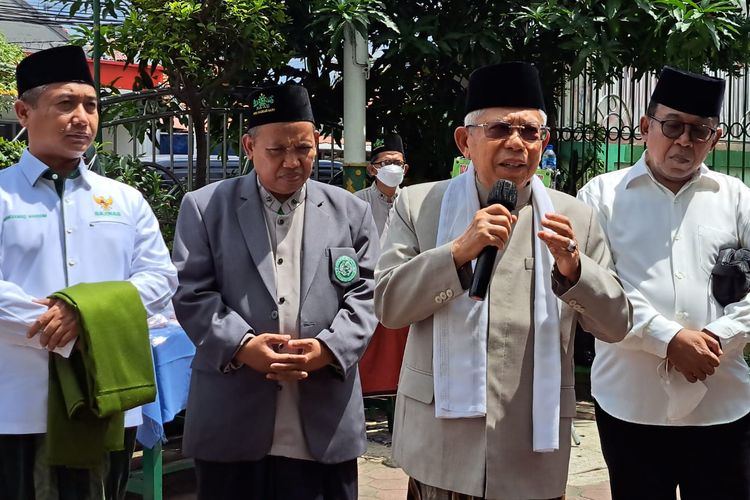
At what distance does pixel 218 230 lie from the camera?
3428 mm

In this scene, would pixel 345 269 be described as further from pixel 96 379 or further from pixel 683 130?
pixel 683 130

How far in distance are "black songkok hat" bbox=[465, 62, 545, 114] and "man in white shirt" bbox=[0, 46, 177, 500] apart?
1.27m

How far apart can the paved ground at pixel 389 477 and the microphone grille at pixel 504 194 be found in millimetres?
2937

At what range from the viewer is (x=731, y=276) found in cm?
337

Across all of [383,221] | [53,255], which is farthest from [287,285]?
[383,221]

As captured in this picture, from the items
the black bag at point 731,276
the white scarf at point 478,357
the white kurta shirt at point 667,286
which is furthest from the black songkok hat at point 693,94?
the white scarf at point 478,357

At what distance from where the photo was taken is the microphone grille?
2.78 metres

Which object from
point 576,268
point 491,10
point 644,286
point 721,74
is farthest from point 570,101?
point 576,268

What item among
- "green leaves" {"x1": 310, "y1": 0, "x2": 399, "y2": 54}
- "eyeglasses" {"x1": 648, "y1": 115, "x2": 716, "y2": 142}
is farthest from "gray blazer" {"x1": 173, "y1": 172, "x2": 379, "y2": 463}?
"green leaves" {"x1": 310, "y1": 0, "x2": 399, "y2": 54}

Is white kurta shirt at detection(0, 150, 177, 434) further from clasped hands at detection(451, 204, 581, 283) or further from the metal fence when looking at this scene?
the metal fence

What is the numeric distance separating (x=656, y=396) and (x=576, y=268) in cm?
82

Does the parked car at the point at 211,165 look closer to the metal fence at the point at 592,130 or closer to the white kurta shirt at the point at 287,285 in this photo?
the metal fence at the point at 592,130

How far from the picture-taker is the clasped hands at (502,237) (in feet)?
8.75

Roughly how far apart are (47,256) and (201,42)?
4.34 meters
